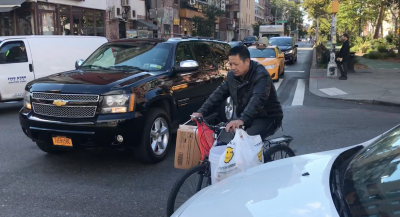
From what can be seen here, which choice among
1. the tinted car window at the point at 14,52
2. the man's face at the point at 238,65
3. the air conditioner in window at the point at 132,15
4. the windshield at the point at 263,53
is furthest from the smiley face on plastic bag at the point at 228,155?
the air conditioner in window at the point at 132,15

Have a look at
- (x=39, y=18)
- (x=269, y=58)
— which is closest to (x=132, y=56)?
(x=269, y=58)

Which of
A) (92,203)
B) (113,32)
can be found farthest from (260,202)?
(113,32)

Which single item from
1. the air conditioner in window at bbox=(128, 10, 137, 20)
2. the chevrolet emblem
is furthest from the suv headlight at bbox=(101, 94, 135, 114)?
the air conditioner in window at bbox=(128, 10, 137, 20)

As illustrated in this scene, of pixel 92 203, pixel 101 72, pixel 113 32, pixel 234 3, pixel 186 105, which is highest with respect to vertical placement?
pixel 234 3

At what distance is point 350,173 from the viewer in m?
2.44

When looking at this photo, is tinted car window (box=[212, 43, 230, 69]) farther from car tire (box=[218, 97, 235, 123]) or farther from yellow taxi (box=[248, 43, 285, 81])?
yellow taxi (box=[248, 43, 285, 81])

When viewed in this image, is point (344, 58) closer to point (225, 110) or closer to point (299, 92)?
point (299, 92)

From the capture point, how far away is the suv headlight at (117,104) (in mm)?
4945

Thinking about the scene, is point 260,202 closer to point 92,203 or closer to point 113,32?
point 92,203

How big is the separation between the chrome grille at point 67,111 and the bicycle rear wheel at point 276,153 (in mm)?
2391

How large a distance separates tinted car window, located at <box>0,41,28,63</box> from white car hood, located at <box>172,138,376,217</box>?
8.92 m

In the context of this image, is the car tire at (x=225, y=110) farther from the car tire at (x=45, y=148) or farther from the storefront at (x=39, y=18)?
the storefront at (x=39, y=18)

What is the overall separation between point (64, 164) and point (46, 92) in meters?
1.13

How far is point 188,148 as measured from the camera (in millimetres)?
3748
